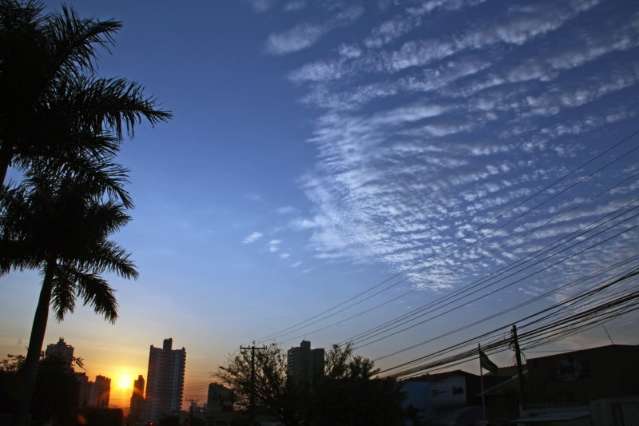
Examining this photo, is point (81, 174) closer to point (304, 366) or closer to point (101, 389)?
point (304, 366)

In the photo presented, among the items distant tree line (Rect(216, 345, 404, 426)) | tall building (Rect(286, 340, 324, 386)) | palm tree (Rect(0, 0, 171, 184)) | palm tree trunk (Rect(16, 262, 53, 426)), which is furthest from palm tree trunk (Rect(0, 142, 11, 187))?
tall building (Rect(286, 340, 324, 386))

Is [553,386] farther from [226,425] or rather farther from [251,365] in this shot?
[226,425]

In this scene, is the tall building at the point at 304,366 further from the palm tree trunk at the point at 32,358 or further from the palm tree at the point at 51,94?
the palm tree at the point at 51,94

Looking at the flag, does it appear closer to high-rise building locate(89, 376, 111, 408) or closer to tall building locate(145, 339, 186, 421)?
high-rise building locate(89, 376, 111, 408)

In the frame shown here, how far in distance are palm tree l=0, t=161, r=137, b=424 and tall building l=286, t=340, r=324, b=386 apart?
24987 millimetres

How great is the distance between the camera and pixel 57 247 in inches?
599

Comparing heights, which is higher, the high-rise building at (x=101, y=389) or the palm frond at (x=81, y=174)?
the high-rise building at (x=101, y=389)

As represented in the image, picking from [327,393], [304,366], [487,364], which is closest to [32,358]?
[327,393]

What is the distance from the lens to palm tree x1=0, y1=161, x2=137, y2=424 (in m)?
13.7

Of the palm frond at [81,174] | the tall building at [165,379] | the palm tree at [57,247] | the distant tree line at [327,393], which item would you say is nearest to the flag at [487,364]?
the distant tree line at [327,393]

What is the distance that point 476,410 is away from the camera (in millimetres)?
52188

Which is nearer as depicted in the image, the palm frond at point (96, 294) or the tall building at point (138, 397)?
the palm frond at point (96, 294)

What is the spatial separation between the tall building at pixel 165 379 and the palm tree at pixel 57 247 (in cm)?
16332

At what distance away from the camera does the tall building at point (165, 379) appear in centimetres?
17000
